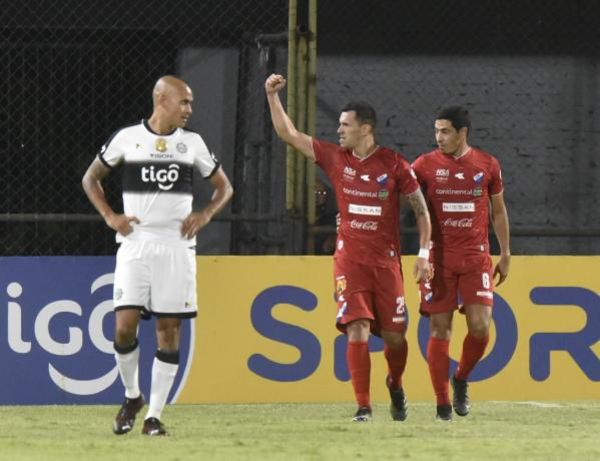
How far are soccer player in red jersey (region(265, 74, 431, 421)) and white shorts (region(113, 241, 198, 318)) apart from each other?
1.35 m

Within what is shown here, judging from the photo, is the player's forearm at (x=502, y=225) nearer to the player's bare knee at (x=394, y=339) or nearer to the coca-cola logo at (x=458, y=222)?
the coca-cola logo at (x=458, y=222)

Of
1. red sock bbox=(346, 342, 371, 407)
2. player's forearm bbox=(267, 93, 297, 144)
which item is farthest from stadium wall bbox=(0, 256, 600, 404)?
player's forearm bbox=(267, 93, 297, 144)

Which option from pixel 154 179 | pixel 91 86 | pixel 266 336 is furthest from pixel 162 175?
pixel 91 86

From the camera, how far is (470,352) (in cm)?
1052

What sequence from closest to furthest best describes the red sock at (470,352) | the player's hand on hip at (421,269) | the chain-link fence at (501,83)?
the player's hand on hip at (421,269), the red sock at (470,352), the chain-link fence at (501,83)

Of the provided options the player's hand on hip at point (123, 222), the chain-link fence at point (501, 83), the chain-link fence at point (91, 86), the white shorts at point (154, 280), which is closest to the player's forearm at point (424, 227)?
the white shorts at point (154, 280)

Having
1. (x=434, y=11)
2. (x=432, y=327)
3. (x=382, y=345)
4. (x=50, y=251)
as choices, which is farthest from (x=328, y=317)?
(x=434, y=11)

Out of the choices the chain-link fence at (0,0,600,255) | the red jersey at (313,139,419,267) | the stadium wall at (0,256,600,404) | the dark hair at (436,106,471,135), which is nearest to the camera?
the red jersey at (313,139,419,267)

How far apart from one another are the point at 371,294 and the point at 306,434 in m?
1.28

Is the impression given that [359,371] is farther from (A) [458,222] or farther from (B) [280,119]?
(B) [280,119]

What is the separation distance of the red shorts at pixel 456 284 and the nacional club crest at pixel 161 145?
6.80 ft

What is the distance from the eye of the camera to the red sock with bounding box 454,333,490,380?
34.3 ft

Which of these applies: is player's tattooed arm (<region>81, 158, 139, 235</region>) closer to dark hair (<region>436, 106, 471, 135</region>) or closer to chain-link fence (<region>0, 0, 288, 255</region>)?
dark hair (<region>436, 106, 471, 135</region>)

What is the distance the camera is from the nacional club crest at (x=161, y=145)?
899 cm
